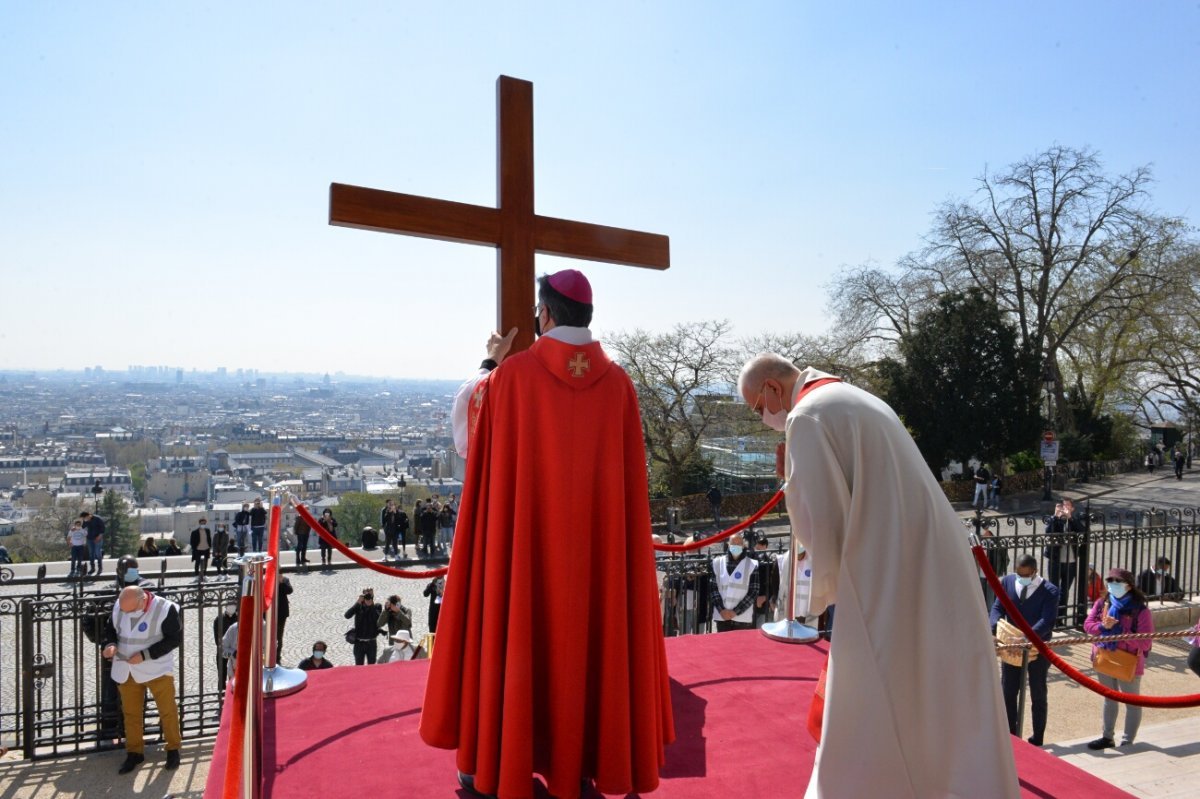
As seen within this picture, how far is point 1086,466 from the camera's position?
32469 mm

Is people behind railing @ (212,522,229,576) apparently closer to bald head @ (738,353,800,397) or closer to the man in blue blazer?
the man in blue blazer

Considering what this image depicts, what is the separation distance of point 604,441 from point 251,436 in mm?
94993

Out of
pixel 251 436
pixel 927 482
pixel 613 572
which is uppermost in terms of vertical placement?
pixel 927 482

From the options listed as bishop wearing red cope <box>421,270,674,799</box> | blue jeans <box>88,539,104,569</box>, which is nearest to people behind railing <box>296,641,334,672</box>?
bishop wearing red cope <box>421,270,674,799</box>

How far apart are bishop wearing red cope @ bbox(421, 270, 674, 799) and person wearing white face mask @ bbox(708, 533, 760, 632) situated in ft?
20.9

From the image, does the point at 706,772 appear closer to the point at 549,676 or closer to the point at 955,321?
the point at 549,676

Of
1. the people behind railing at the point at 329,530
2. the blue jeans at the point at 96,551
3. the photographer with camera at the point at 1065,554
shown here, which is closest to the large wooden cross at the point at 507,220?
the photographer with camera at the point at 1065,554

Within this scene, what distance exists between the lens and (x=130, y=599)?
7105mm

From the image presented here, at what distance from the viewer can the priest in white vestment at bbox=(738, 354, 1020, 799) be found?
7.64 ft

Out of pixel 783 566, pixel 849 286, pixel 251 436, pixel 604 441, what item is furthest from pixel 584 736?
pixel 251 436

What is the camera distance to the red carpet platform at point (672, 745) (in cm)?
319

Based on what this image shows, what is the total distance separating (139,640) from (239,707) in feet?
19.0

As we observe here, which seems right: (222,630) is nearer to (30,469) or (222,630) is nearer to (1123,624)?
(1123,624)

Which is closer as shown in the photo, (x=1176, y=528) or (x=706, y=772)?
(x=706, y=772)
